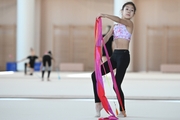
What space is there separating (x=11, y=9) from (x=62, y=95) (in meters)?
21.4

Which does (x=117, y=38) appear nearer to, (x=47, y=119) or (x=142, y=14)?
(x=47, y=119)

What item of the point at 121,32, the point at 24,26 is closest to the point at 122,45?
the point at 121,32

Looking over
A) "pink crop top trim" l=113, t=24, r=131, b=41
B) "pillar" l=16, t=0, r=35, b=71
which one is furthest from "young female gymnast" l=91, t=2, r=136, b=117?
"pillar" l=16, t=0, r=35, b=71

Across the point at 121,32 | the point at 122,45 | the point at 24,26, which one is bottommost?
the point at 122,45

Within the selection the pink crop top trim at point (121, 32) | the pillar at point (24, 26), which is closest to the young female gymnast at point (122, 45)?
the pink crop top trim at point (121, 32)

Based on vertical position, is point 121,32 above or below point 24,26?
below

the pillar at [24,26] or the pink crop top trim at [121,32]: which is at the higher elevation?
the pillar at [24,26]

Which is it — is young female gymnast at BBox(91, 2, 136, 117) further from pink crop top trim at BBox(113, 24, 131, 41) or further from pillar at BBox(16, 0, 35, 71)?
pillar at BBox(16, 0, 35, 71)

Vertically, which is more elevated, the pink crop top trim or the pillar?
the pillar

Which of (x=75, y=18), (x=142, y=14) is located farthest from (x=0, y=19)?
(x=142, y=14)

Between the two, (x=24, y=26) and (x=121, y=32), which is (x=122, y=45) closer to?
(x=121, y=32)

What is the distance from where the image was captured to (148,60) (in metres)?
27.5

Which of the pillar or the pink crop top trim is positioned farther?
the pillar

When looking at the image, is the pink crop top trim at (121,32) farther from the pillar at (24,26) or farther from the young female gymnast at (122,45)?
the pillar at (24,26)
